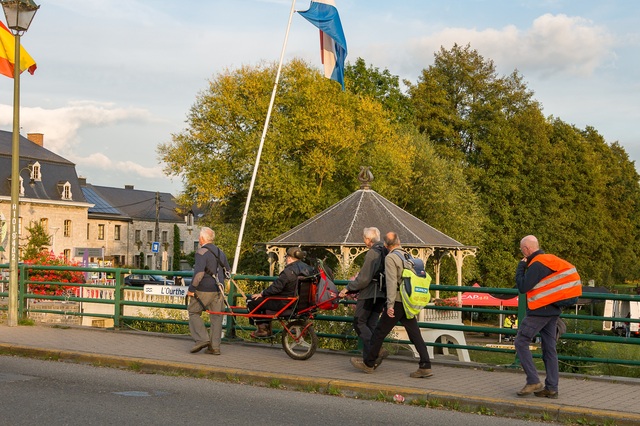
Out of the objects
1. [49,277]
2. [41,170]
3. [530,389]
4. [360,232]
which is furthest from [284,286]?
[41,170]

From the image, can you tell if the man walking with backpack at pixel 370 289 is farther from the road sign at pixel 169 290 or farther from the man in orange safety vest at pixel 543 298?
the road sign at pixel 169 290

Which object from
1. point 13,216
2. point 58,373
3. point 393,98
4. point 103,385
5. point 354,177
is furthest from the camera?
point 393,98

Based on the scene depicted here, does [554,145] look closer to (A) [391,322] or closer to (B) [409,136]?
(B) [409,136]

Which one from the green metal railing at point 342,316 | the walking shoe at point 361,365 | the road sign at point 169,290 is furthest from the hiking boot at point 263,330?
the road sign at point 169,290

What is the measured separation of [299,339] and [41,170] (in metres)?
68.9

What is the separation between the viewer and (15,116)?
638 inches

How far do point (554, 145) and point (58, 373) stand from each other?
177 feet

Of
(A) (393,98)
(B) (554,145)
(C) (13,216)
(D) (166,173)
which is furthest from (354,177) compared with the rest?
(C) (13,216)

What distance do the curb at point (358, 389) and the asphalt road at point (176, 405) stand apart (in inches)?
7.7

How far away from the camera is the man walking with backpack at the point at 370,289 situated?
11.1 m

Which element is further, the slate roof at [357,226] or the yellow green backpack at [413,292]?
the slate roof at [357,226]

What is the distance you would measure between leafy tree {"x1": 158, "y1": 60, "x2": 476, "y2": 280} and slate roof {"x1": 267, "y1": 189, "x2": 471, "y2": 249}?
41.3 ft

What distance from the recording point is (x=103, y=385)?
34.2ft

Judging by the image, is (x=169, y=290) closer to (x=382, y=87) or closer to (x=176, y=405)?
Result: (x=176, y=405)
